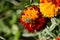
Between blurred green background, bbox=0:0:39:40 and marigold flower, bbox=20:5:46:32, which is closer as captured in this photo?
marigold flower, bbox=20:5:46:32

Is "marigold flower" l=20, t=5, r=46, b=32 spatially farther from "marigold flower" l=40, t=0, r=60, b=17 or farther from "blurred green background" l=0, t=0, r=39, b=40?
"blurred green background" l=0, t=0, r=39, b=40

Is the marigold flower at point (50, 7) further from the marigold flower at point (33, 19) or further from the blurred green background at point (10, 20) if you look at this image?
the blurred green background at point (10, 20)

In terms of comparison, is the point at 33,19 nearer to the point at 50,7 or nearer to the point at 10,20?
the point at 50,7

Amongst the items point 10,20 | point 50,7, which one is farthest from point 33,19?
point 10,20

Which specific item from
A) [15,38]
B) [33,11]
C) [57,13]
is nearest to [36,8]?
[33,11]

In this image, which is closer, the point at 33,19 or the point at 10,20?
the point at 33,19

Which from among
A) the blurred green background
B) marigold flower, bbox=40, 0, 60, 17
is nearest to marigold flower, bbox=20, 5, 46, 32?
marigold flower, bbox=40, 0, 60, 17

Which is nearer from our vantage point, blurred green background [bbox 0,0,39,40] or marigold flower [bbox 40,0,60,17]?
marigold flower [bbox 40,0,60,17]
